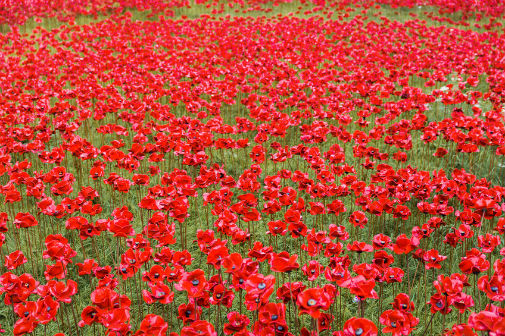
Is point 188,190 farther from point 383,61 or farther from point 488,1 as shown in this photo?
point 488,1

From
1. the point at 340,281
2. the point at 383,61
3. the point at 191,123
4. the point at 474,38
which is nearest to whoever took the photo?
the point at 340,281

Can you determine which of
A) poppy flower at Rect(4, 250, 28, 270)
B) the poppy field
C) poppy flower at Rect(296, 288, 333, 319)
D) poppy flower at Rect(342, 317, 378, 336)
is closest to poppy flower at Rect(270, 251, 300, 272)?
the poppy field

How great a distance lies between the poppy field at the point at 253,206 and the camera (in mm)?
2693

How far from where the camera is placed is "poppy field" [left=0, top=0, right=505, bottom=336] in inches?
106

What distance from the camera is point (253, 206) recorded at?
4.41 metres

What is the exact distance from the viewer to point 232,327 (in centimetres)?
248

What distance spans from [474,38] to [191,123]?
987 cm

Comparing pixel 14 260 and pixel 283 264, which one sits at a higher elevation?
pixel 283 264

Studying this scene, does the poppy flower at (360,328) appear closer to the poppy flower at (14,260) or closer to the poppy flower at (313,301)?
the poppy flower at (313,301)

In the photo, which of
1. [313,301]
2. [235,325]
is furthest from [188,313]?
[313,301]

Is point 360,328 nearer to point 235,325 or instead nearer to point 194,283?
point 235,325

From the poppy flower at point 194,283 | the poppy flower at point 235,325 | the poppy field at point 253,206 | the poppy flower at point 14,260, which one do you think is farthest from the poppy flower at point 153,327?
the poppy flower at point 14,260

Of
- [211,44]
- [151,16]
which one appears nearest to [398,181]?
[211,44]

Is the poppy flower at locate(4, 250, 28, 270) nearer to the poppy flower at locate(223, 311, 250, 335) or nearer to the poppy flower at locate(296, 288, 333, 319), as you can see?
the poppy flower at locate(223, 311, 250, 335)
